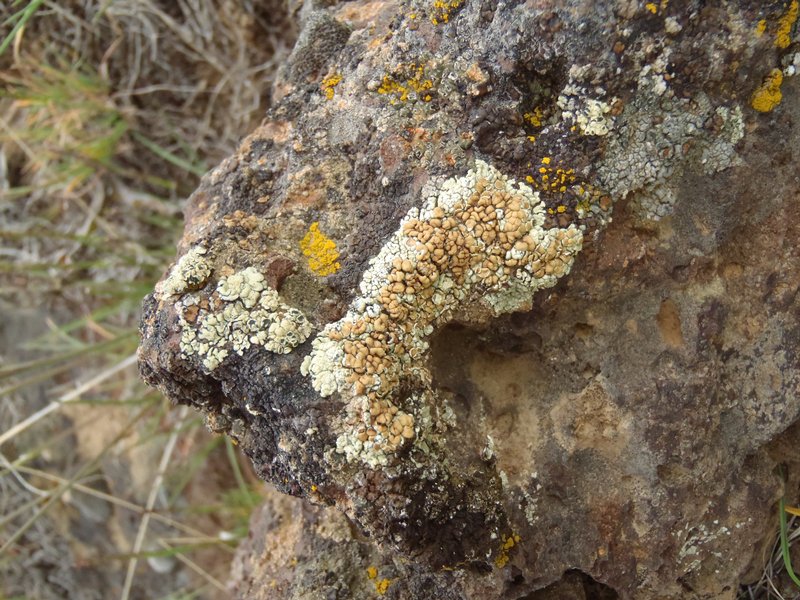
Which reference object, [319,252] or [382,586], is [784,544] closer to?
[382,586]

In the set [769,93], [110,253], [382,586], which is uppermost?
[769,93]

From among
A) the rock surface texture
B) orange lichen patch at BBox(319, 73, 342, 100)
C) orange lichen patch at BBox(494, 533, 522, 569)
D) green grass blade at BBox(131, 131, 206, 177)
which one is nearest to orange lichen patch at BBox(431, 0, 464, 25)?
the rock surface texture

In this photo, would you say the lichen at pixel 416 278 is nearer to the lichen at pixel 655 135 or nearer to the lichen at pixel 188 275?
the lichen at pixel 655 135

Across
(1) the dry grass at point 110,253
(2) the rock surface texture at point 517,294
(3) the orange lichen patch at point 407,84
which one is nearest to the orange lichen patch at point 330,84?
(2) the rock surface texture at point 517,294

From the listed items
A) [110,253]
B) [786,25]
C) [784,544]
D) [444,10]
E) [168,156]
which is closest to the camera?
[786,25]

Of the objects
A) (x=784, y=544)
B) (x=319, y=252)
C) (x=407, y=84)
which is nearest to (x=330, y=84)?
(x=407, y=84)

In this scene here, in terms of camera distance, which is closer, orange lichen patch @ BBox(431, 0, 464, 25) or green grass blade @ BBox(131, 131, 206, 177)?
orange lichen patch @ BBox(431, 0, 464, 25)

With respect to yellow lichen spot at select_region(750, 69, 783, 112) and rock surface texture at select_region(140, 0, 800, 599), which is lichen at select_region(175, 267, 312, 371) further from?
yellow lichen spot at select_region(750, 69, 783, 112)

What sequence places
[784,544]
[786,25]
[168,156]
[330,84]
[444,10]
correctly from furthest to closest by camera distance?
[168,156], [784,544], [330,84], [444,10], [786,25]
